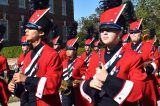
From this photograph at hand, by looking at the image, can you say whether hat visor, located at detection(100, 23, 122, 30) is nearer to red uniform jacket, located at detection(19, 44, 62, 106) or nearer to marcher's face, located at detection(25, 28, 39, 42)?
red uniform jacket, located at detection(19, 44, 62, 106)

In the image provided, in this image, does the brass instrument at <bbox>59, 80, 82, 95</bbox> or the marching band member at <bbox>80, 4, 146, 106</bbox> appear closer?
the marching band member at <bbox>80, 4, 146, 106</bbox>

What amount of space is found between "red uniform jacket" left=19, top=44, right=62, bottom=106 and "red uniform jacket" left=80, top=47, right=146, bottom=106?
0.48m

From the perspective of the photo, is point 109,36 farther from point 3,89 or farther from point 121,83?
point 3,89

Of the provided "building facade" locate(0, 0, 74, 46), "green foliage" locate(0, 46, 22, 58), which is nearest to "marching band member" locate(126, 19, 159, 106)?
"green foliage" locate(0, 46, 22, 58)

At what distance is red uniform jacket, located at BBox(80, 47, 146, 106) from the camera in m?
5.04

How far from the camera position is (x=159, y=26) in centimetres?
4247

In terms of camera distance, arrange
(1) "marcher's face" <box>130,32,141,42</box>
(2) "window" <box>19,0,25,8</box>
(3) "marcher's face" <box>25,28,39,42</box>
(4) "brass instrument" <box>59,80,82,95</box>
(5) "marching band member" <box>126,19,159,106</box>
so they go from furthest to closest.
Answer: (2) "window" <box>19,0,25,8</box> → (1) "marcher's face" <box>130,32,141,42</box> → (4) "brass instrument" <box>59,80,82,95</box> → (5) "marching band member" <box>126,19,159,106</box> → (3) "marcher's face" <box>25,28,39,42</box>

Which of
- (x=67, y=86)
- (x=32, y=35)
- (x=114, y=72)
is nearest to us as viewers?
(x=114, y=72)

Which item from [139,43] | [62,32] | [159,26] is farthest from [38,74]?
[62,32]

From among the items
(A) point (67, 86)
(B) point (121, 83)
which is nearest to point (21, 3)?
(A) point (67, 86)

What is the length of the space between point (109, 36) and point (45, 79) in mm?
1035

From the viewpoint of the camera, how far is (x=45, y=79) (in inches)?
231

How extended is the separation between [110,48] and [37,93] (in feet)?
3.61

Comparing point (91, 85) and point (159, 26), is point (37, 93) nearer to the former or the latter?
point (91, 85)
